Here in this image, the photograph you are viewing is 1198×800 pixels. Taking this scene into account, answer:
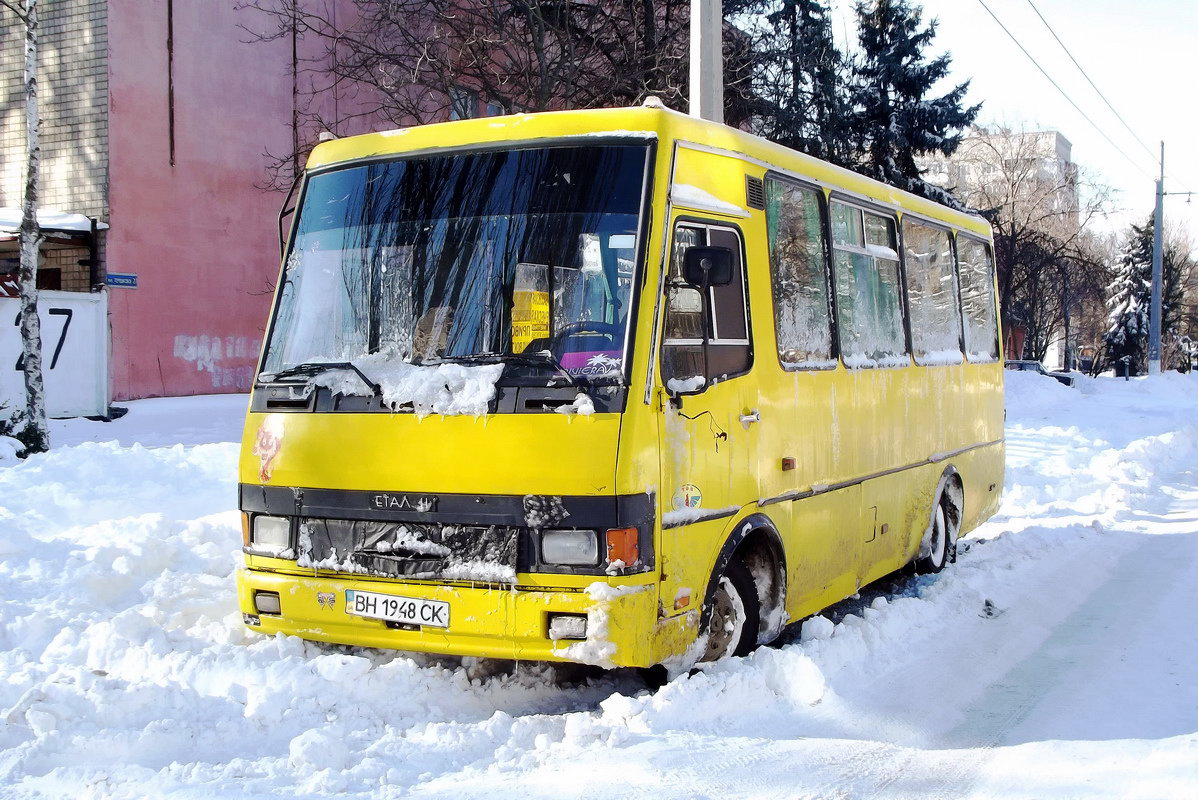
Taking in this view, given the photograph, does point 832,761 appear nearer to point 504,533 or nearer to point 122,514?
point 504,533

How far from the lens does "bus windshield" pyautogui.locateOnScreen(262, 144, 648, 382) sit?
208 inches

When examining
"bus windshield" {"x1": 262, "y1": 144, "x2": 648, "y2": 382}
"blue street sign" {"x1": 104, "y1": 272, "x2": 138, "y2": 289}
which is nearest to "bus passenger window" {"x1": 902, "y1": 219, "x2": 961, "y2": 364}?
"bus windshield" {"x1": 262, "y1": 144, "x2": 648, "y2": 382}

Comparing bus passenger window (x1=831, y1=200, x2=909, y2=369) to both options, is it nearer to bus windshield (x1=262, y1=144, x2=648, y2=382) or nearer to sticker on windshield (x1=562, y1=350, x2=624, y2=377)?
bus windshield (x1=262, y1=144, x2=648, y2=382)

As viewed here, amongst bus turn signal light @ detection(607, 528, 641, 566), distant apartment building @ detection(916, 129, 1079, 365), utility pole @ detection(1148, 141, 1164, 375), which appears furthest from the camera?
distant apartment building @ detection(916, 129, 1079, 365)

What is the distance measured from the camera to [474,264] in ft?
18.0

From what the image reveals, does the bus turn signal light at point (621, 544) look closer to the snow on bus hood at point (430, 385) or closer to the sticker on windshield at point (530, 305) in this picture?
the snow on bus hood at point (430, 385)

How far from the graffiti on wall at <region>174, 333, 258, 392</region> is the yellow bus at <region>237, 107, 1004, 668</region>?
15802mm

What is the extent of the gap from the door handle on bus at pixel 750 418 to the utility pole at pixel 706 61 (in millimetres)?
5344

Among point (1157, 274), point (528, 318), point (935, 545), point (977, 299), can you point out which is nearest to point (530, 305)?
point (528, 318)

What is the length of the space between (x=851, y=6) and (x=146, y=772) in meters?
33.1

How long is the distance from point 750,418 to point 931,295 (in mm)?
4033

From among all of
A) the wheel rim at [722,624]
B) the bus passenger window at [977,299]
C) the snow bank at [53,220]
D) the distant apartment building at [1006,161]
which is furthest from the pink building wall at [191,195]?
the distant apartment building at [1006,161]

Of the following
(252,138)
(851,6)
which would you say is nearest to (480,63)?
(252,138)

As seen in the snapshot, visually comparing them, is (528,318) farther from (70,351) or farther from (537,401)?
(70,351)
